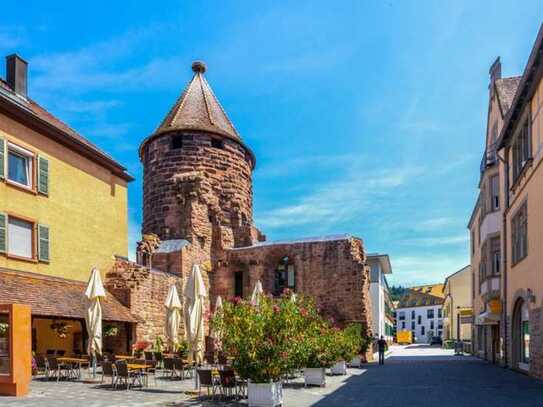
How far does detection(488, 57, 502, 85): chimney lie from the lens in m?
27.9

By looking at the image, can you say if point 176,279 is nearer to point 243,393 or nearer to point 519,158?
point 243,393

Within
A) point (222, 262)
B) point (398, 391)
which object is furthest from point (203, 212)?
point (398, 391)

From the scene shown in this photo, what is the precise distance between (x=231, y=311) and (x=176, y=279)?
14337 mm

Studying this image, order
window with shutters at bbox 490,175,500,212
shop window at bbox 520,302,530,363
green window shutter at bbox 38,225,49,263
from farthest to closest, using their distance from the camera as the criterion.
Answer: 1. window with shutters at bbox 490,175,500,212
2. shop window at bbox 520,302,530,363
3. green window shutter at bbox 38,225,49,263

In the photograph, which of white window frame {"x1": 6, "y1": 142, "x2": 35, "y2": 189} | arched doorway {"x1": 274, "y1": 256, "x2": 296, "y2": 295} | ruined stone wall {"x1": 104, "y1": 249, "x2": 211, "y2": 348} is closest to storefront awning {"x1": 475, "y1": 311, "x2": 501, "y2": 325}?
arched doorway {"x1": 274, "y1": 256, "x2": 296, "y2": 295}

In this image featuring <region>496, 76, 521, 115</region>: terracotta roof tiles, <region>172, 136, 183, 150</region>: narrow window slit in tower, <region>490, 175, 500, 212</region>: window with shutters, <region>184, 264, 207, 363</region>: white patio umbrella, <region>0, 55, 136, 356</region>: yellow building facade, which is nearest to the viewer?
<region>184, 264, 207, 363</region>: white patio umbrella

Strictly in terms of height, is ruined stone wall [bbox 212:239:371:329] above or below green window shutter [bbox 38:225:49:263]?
below

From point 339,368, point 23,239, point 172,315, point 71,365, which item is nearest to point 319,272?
point 339,368

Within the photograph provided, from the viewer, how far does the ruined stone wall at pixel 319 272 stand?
28234 mm

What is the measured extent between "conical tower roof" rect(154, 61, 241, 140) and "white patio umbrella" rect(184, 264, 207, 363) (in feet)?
53.5

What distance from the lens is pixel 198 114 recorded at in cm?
3316

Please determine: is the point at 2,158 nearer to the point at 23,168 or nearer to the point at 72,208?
the point at 23,168

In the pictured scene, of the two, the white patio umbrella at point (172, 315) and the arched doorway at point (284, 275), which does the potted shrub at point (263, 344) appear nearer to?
the white patio umbrella at point (172, 315)

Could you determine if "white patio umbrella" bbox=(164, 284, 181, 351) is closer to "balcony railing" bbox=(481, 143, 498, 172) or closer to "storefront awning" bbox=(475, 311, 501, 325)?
"storefront awning" bbox=(475, 311, 501, 325)
